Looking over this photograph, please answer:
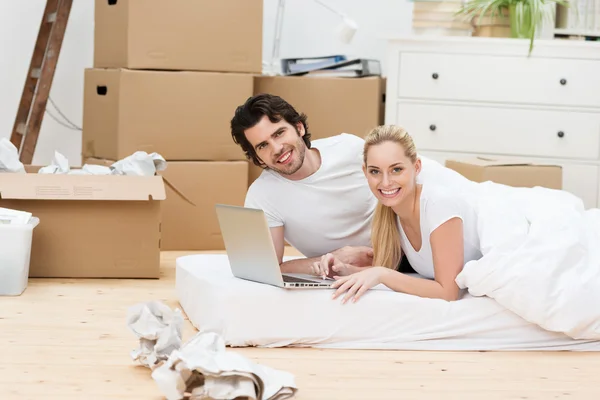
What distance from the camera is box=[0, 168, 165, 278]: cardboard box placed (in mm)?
3156

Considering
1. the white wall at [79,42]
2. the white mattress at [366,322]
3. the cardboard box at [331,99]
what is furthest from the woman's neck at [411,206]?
the white wall at [79,42]

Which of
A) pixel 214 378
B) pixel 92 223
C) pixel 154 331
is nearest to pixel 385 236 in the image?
pixel 154 331

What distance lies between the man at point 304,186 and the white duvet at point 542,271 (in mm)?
352

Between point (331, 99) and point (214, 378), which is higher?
point (331, 99)

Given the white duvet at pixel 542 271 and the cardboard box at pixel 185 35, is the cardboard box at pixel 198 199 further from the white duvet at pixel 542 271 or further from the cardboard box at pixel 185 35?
the white duvet at pixel 542 271

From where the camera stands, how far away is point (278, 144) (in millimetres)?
2572

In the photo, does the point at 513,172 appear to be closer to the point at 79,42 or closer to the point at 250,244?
the point at 250,244

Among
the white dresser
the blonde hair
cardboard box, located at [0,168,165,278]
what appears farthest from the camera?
the white dresser

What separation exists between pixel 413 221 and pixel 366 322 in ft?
0.96

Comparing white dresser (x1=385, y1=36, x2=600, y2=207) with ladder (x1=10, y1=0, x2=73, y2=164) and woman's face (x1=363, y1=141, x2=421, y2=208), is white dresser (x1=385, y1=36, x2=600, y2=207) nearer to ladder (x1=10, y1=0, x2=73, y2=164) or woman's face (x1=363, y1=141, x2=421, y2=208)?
ladder (x1=10, y1=0, x2=73, y2=164)

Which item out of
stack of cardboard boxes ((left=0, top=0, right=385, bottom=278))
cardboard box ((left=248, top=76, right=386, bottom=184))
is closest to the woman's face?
stack of cardboard boxes ((left=0, top=0, right=385, bottom=278))

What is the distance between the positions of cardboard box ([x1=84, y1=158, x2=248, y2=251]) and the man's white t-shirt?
3.45 ft

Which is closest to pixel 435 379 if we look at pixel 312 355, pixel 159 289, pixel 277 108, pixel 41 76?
pixel 312 355

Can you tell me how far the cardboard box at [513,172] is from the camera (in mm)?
→ 3512
